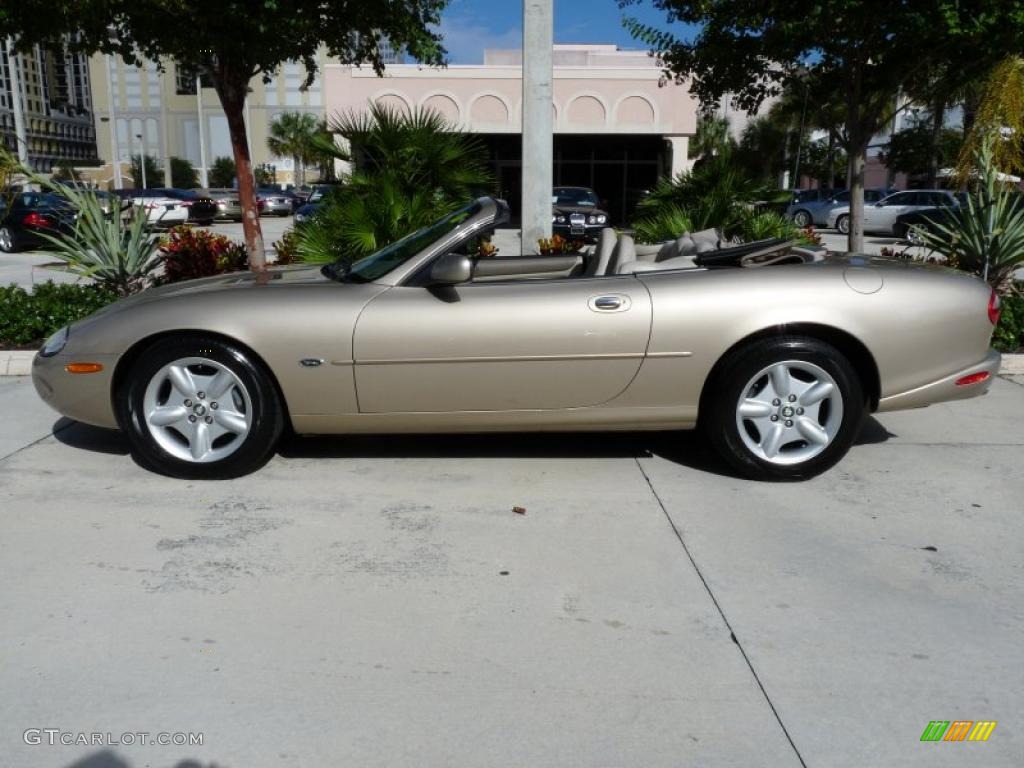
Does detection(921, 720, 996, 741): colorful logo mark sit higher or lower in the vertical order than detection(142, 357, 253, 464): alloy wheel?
lower

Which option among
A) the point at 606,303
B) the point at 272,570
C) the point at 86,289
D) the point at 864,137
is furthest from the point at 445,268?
the point at 864,137

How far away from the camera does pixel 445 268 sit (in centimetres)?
407

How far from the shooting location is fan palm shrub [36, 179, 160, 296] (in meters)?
7.36

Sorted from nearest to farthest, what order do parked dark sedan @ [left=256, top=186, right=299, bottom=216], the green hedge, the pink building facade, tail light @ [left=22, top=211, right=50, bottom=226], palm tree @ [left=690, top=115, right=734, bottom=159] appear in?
the green hedge
tail light @ [left=22, top=211, right=50, bottom=226]
the pink building facade
parked dark sedan @ [left=256, top=186, right=299, bottom=216]
palm tree @ [left=690, top=115, right=734, bottom=159]

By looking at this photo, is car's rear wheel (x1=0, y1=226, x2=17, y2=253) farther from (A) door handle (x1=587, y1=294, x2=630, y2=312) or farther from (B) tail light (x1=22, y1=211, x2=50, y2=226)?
(A) door handle (x1=587, y1=294, x2=630, y2=312)

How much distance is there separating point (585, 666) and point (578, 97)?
28048mm

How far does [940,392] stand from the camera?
4320 millimetres

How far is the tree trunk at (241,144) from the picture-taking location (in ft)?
28.3

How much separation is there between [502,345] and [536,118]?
540cm

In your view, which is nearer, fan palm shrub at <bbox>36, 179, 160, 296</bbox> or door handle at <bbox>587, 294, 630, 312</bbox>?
door handle at <bbox>587, 294, 630, 312</bbox>

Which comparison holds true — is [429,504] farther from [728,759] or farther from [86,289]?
[86,289]

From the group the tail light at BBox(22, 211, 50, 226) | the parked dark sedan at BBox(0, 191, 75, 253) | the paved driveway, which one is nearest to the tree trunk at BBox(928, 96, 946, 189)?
the parked dark sedan at BBox(0, 191, 75, 253)

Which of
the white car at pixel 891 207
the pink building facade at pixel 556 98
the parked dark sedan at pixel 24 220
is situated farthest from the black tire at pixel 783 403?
the pink building facade at pixel 556 98

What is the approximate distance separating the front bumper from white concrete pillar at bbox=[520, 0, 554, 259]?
5401mm
